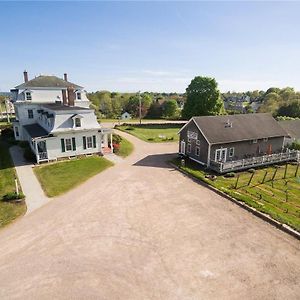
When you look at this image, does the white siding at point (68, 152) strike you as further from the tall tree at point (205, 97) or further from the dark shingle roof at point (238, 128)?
the tall tree at point (205, 97)

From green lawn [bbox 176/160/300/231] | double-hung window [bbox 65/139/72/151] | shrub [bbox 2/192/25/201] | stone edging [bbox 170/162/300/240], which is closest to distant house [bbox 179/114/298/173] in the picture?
green lawn [bbox 176/160/300/231]

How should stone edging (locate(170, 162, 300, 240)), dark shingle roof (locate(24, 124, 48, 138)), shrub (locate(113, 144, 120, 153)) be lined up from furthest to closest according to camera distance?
shrub (locate(113, 144, 120, 153)) < dark shingle roof (locate(24, 124, 48, 138)) < stone edging (locate(170, 162, 300, 240))

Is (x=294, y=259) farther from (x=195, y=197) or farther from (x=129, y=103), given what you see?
(x=129, y=103)

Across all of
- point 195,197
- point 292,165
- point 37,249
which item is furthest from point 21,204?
point 292,165

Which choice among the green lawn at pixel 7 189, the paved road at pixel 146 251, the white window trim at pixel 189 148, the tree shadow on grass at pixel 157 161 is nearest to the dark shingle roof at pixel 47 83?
the green lawn at pixel 7 189

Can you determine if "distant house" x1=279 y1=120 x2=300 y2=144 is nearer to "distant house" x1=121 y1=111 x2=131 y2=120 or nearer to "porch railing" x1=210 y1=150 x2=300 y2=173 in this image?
"porch railing" x1=210 y1=150 x2=300 y2=173
